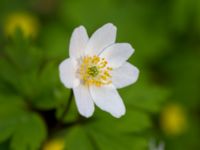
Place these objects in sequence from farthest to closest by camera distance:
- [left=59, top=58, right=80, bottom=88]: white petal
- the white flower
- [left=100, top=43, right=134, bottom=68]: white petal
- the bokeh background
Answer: the bokeh background → [left=100, top=43, right=134, bottom=68]: white petal → the white flower → [left=59, top=58, right=80, bottom=88]: white petal

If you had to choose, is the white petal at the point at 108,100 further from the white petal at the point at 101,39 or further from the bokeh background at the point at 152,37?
the bokeh background at the point at 152,37

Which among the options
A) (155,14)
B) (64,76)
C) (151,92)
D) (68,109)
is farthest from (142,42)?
(64,76)

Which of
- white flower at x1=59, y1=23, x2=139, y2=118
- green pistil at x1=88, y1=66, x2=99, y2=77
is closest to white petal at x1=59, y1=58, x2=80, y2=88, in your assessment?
white flower at x1=59, y1=23, x2=139, y2=118

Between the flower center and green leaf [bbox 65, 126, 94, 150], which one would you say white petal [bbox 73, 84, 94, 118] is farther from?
green leaf [bbox 65, 126, 94, 150]

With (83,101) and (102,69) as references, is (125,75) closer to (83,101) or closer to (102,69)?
(102,69)

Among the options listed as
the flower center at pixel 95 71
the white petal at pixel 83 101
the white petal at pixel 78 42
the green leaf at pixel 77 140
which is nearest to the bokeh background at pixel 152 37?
the green leaf at pixel 77 140

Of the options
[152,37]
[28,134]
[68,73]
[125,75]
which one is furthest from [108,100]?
[152,37]

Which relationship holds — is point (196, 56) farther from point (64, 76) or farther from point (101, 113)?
point (64, 76)
